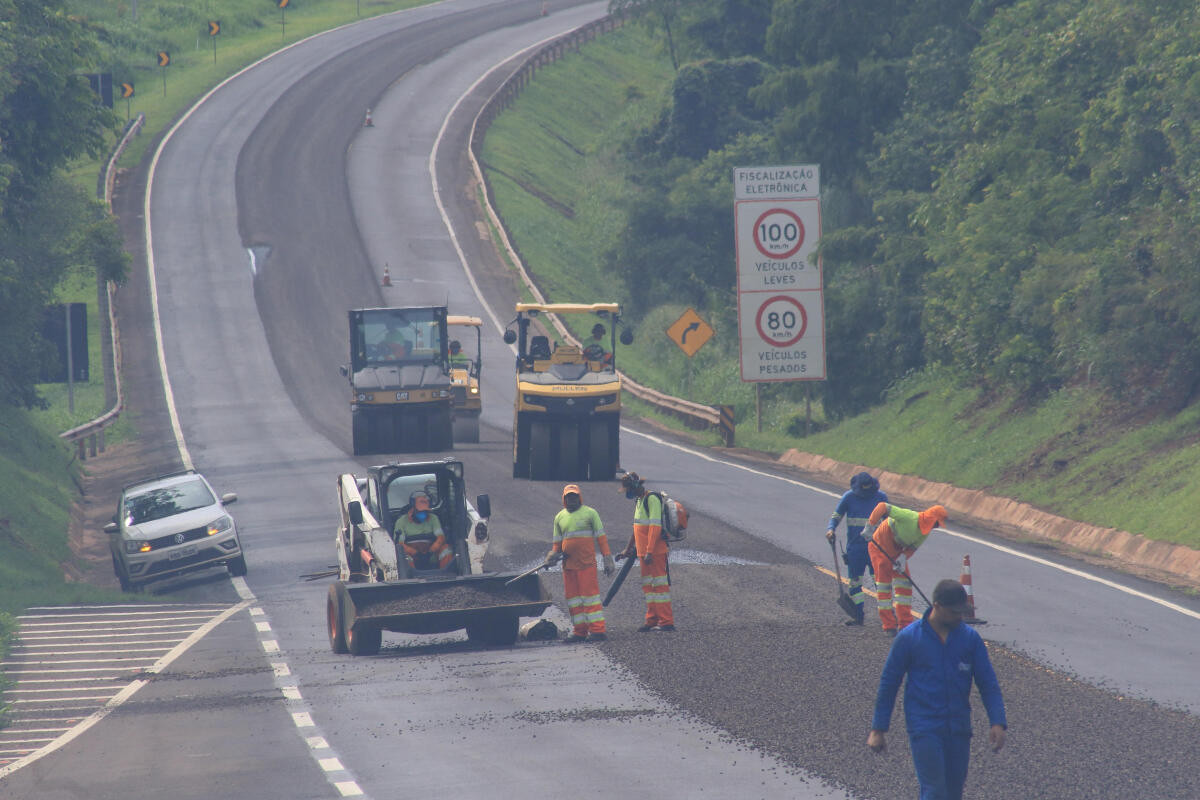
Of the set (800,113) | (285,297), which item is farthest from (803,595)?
(285,297)

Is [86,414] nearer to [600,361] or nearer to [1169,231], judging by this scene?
[600,361]

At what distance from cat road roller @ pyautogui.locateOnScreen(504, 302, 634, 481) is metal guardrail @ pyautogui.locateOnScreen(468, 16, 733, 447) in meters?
9.57

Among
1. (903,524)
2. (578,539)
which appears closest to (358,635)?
(578,539)

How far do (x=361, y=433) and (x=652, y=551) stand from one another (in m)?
16.4

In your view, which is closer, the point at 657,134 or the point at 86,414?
the point at 86,414

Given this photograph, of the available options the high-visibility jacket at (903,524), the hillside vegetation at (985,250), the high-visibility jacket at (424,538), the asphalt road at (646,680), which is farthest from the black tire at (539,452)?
the high-visibility jacket at (903,524)

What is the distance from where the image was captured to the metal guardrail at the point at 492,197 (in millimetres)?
38406

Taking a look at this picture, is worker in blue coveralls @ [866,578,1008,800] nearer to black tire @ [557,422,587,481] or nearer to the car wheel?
the car wheel

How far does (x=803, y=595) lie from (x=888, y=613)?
295cm

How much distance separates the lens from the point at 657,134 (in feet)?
201

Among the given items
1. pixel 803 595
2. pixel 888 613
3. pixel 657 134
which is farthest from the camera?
pixel 657 134

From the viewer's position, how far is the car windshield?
24.4m

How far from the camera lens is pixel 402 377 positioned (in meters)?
30.6

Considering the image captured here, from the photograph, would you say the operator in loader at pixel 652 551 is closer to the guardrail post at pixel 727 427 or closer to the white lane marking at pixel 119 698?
the white lane marking at pixel 119 698
